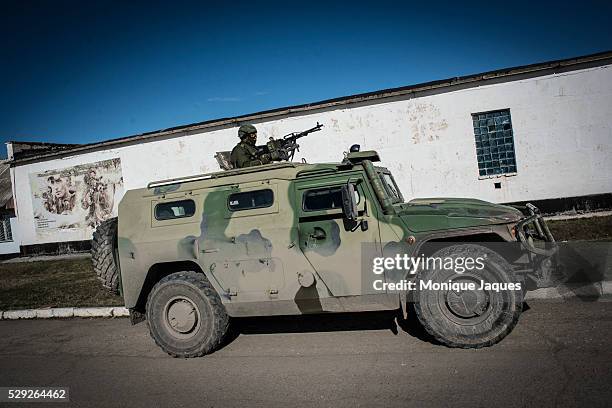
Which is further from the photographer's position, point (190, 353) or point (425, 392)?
point (190, 353)

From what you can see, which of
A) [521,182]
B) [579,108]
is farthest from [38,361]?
[579,108]

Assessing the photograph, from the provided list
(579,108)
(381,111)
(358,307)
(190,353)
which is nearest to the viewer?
(358,307)

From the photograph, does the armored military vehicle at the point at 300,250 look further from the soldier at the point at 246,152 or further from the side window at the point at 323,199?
the soldier at the point at 246,152

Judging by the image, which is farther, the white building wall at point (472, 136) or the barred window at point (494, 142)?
the barred window at point (494, 142)

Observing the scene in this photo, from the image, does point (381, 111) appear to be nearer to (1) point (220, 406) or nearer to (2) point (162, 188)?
(2) point (162, 188)

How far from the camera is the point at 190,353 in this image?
4.78 metres

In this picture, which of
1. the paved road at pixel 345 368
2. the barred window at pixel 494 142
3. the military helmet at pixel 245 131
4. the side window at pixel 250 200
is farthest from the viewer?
the barred window at pixel 494 142

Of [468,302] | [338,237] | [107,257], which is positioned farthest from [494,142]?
[107,257]

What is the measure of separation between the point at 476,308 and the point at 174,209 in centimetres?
362

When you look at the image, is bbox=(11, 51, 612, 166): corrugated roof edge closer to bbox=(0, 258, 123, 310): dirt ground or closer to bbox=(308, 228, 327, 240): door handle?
bbox=(0, 258, 123, 310): dirt ground

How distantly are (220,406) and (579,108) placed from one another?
13039 mm

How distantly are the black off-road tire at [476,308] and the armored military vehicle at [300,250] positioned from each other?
0.4 inches

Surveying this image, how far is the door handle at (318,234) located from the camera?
14.3 ft

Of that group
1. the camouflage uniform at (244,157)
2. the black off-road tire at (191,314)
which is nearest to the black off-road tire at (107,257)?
the black off-road tire at (191,314)
